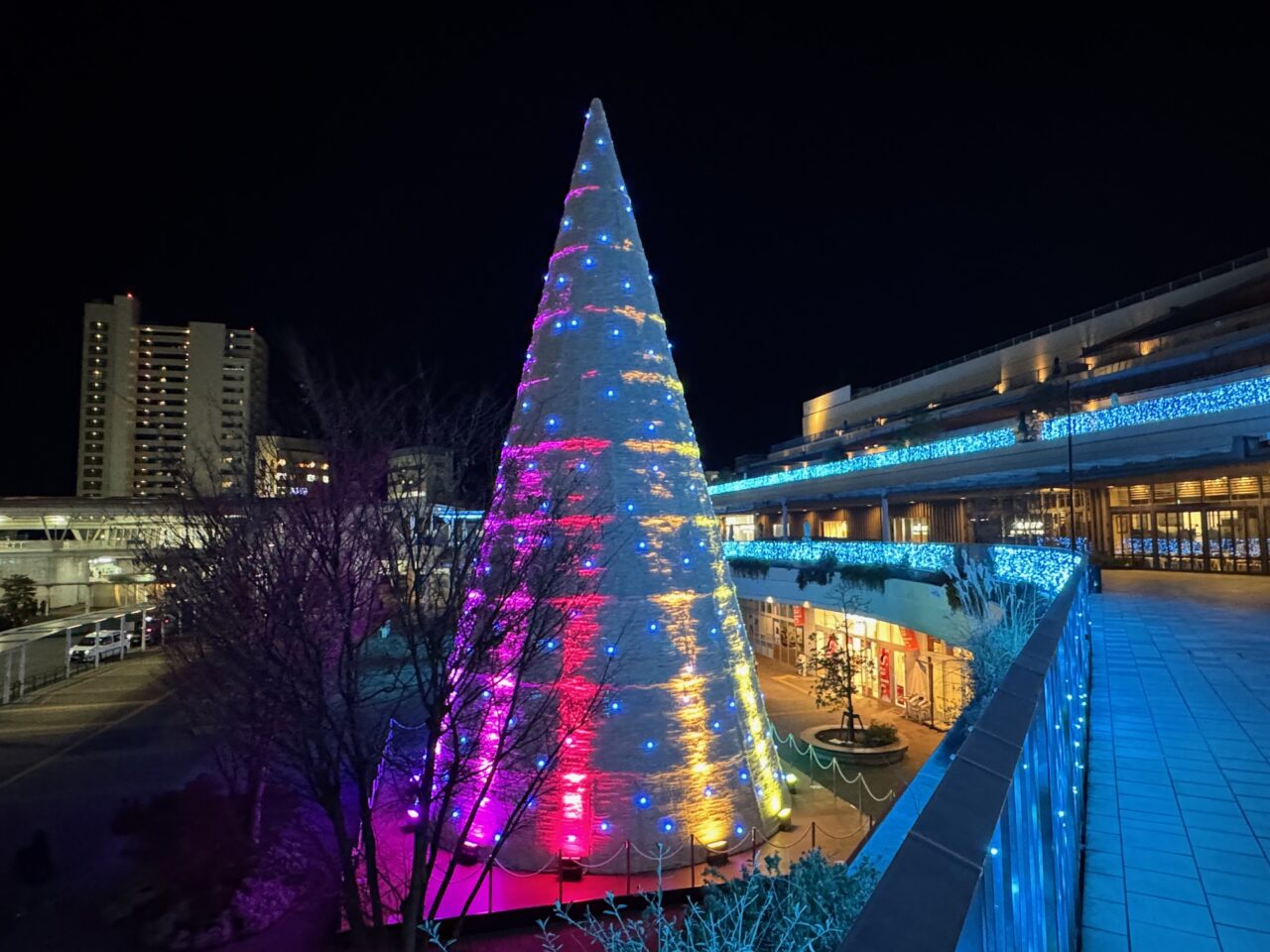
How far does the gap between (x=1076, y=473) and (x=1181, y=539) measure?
568cm

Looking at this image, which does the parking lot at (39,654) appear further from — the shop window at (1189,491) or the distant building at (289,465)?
the shop window at (1189,491)

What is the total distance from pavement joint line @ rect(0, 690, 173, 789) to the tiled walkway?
56.9 feet

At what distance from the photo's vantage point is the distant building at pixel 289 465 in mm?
8241

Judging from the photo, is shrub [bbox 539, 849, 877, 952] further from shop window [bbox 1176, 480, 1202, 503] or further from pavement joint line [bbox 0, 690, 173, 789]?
shop window [bbox 1176, 480, 1202, 503]

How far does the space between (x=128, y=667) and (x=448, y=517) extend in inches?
942

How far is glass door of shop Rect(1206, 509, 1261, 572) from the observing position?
63.6 feet

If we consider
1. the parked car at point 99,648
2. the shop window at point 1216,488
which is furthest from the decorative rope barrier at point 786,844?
the parked car at point 99,648

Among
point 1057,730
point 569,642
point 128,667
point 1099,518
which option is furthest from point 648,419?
point 128,667

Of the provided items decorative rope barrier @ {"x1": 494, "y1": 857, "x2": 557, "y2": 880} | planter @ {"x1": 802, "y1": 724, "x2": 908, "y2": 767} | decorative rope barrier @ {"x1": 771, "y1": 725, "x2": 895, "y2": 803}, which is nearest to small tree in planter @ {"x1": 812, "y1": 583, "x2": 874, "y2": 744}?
planter @ {"x1": 802, "y1": 724, "x2": 908, "y2": 767}

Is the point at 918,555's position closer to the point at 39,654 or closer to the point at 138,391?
the point at 39,654

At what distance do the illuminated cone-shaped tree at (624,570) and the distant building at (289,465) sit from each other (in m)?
2.11

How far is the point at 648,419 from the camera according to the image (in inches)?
382

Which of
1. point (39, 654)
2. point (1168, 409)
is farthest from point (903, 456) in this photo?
point (39, 654)

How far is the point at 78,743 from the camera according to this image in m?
15.6
